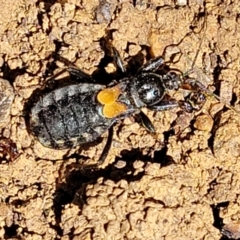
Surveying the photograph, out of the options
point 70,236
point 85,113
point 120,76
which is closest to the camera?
point 70,236

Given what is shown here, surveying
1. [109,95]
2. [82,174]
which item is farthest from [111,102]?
[82,174]

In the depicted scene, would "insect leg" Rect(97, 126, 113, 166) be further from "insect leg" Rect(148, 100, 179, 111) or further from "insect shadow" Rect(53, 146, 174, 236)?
"insect leg" Rect(148, 100, 179, 111)

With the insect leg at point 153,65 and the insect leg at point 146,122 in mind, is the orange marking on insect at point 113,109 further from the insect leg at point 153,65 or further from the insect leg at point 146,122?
the insect leg at point 153,65

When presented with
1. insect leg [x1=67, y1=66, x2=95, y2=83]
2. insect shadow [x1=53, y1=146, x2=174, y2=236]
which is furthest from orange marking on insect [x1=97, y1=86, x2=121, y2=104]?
insect shadow [x1=53, y1=146, x2=174, y2=236]

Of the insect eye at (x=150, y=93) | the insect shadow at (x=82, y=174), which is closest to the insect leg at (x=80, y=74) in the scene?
the insect eye at (x=150, y=93)

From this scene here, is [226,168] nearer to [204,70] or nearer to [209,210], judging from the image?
[209,210]

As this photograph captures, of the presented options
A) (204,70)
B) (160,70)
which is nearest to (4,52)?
(160,70)

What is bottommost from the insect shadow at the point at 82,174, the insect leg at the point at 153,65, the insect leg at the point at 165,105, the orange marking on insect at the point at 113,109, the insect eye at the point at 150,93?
the insect shadow at the point at 82,174
